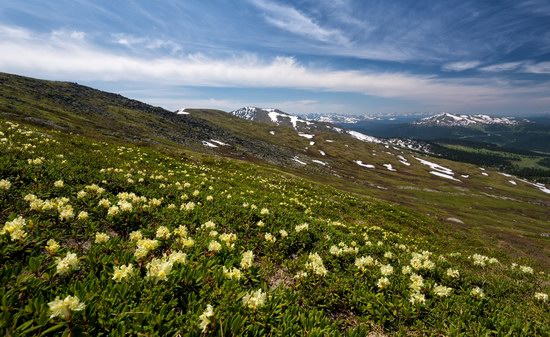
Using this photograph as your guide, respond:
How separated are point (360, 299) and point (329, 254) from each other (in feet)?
8.53

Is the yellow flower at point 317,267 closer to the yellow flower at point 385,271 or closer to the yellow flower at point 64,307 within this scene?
the yellow flower at point 385,271

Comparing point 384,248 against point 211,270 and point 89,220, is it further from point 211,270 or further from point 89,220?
point 89,220

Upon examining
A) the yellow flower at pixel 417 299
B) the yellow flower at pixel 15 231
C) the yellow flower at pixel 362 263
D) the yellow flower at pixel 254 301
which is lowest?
the yellow flower at pixel 362 263

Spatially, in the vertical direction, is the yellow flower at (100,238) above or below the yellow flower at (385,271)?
above

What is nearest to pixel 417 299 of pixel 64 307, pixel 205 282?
pixel 205 282

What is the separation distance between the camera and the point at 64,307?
135 inches

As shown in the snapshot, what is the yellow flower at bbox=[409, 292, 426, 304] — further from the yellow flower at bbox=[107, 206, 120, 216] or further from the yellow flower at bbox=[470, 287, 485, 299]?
the yellow flower at bbox=[107, 206, 120, 216]

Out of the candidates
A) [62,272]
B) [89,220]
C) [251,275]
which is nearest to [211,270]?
[251,275]

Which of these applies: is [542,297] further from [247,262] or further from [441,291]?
[247,262]

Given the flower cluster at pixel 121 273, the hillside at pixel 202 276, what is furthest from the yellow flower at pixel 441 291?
the flower cluster at pixel 121 273

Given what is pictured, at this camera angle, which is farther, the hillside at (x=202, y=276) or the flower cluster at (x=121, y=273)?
the flower cluster at (x=121, y=273)

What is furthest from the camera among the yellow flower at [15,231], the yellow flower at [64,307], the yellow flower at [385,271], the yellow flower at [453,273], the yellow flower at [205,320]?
the yellow flower at [453,273]

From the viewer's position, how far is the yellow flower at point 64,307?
3.37 metres

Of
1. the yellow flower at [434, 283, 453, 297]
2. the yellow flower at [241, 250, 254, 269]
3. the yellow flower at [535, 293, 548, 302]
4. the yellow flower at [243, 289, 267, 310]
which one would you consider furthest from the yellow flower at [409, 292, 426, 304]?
the yellow flower at [535, 293, 548, 302]
